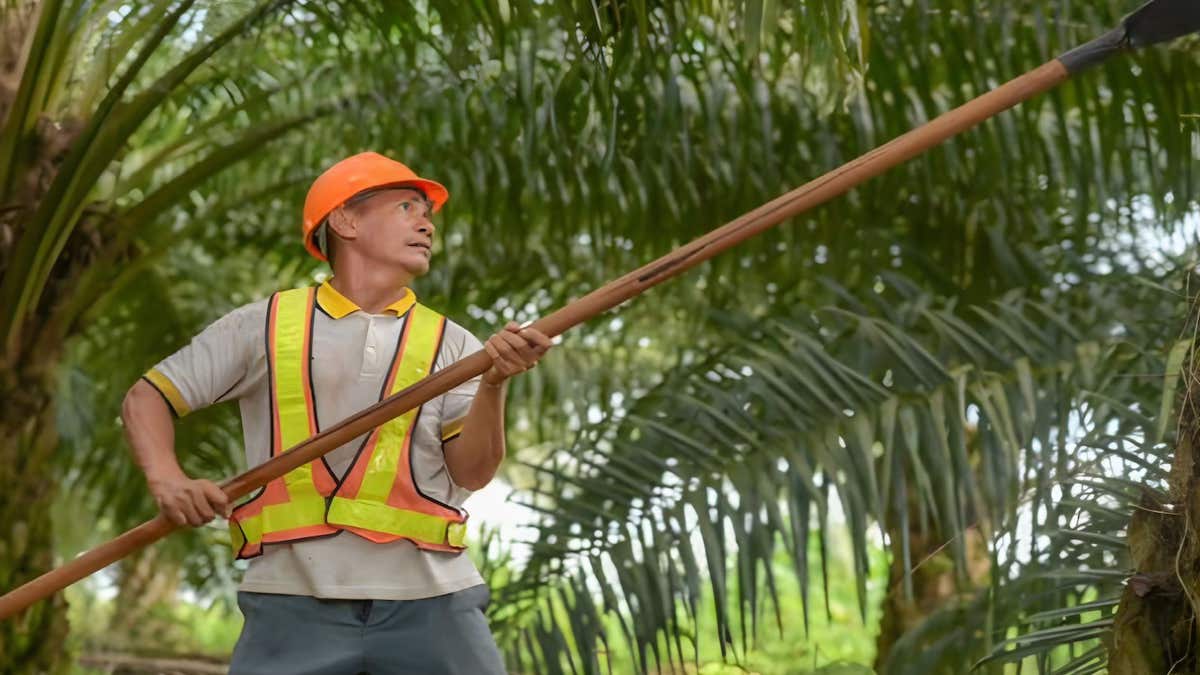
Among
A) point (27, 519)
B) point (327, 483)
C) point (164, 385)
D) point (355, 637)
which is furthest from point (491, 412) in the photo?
point (27, 519)

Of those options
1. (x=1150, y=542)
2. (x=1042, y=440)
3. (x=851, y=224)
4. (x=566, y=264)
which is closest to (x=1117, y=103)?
(x=851, y=224)

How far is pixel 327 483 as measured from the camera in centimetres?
220

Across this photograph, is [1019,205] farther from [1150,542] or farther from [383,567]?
[383,567]

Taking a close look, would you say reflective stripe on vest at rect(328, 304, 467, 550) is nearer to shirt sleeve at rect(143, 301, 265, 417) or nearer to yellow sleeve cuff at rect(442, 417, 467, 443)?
yellow sleeve cuff at rect(442, 417, 467, 443)

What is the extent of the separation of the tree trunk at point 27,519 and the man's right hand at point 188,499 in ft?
5.77

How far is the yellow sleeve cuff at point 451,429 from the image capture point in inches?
89.4

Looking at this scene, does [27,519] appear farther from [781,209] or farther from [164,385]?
[781,209]

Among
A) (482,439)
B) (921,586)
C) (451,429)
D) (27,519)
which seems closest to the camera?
(482,439)

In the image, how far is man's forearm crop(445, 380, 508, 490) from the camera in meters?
2.16

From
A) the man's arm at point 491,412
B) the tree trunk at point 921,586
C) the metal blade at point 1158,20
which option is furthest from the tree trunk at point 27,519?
the metal blade at point 1158,20

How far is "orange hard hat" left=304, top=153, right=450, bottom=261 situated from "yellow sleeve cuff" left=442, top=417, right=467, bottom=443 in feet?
1.15

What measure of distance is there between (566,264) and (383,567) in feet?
10.5

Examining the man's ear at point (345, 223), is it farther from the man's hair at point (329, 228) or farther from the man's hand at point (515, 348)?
the man's hand at point (515, 348)

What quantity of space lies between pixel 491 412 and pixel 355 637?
0.36 m
